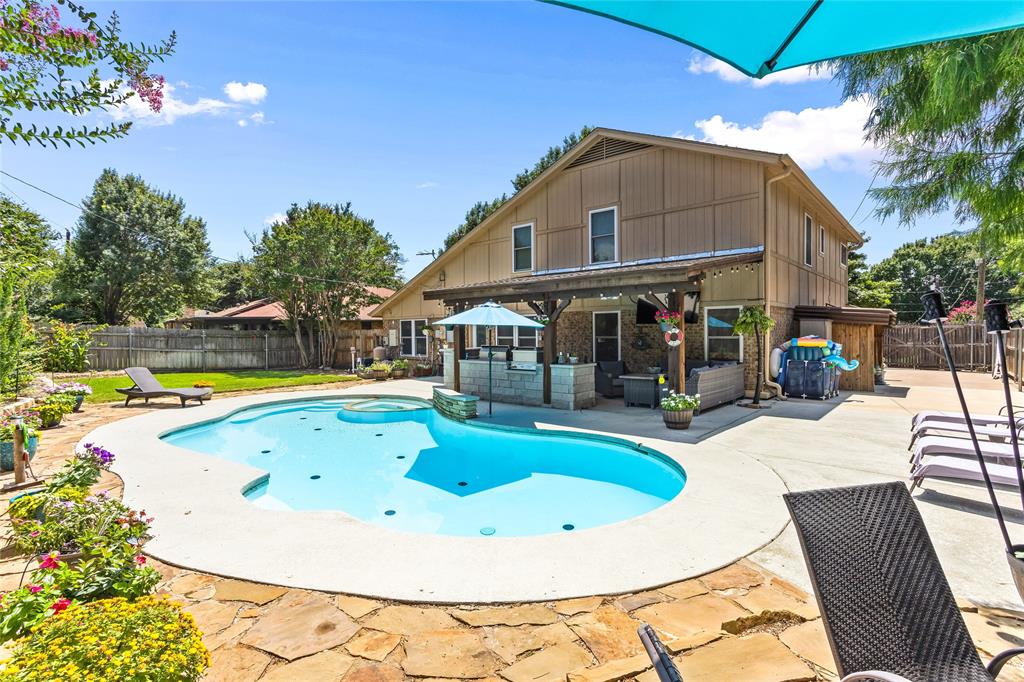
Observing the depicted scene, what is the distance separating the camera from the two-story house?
11883 mm

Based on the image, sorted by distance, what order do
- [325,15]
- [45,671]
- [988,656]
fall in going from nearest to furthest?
[45,671], [988,656], [325,15]

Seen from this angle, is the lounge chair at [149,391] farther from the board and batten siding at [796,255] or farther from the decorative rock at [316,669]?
the board and batten siding at [796,255]

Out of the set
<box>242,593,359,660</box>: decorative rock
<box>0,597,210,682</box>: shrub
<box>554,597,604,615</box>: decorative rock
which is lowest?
<box>554,597,604,615</box>: decorative rock

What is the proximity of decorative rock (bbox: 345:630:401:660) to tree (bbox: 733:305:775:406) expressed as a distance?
10.9 meters

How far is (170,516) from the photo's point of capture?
16.1 feet

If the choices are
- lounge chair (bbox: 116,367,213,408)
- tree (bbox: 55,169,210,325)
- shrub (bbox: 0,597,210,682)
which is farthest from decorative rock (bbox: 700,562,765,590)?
tree (bbox: 55,169,210,325)

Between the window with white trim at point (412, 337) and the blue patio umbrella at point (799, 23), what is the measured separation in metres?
19.3

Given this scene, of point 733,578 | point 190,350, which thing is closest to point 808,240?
point 733,578

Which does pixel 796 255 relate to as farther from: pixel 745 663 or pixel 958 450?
pixel 745 663

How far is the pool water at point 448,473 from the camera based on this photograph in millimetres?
6445

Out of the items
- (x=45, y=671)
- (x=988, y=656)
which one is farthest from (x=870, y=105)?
(x=45, y=671)

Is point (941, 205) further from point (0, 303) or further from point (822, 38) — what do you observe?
point (0, 303)

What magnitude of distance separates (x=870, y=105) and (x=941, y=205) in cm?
192

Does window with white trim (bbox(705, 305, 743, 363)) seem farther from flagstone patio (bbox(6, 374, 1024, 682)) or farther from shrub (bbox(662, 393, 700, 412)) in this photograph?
flagstone patio (bbox(6, 374, 1024, 682))
